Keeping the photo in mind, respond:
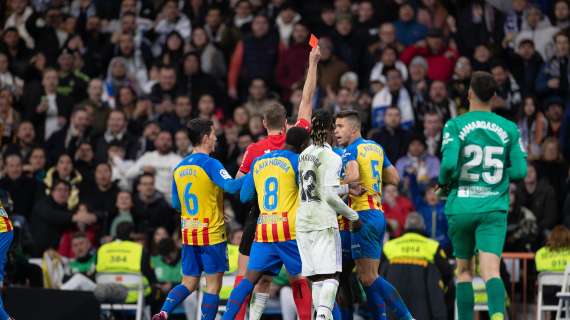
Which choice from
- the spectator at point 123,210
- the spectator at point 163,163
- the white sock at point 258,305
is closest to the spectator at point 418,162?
the spectator at point 163,163

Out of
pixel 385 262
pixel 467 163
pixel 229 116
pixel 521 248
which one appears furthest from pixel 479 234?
pixel 229 116

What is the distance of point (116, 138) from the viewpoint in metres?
19.8

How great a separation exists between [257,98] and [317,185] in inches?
360

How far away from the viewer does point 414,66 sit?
19547 millimetres

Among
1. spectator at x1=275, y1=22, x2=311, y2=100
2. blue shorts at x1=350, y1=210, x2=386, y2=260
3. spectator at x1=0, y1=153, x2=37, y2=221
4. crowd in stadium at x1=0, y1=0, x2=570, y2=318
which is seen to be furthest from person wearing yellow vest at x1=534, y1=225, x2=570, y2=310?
spectator at x1=0, y1=153, x2=37, y2=221

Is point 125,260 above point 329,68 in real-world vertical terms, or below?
below

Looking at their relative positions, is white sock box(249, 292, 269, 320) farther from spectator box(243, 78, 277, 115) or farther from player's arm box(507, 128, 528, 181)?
spectator box(243, 78, 277, 115)

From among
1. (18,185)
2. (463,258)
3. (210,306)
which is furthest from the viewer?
(18,185)

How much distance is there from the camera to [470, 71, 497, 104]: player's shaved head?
1080 cm

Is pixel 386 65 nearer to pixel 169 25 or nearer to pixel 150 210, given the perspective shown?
pixel 169 25

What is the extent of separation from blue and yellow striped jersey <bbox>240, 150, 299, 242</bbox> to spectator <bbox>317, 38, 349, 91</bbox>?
28.1 feet

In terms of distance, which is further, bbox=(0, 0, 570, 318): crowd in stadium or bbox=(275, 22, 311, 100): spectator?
bbox=(275, 22, 311, 100): spectator

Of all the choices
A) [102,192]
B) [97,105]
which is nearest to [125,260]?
[102,192]

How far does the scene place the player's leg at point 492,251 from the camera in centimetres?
1064
